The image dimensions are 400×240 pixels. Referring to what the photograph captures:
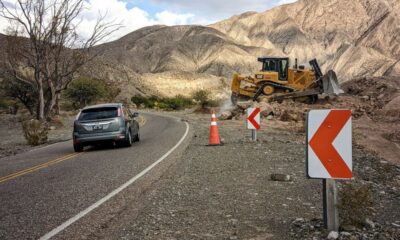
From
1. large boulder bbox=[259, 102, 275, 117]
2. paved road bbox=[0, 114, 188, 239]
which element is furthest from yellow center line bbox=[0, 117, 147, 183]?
large boulder bbox=[259, 102, 275, 117]

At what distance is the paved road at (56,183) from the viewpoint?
23.0 feet

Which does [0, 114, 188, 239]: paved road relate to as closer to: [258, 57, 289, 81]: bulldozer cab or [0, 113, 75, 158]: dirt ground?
[0, 113, 75, 158]: dirt ground

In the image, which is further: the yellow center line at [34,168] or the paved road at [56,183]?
the yellow center line at [34,168]

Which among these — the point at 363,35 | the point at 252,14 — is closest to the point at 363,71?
the point at 363,35

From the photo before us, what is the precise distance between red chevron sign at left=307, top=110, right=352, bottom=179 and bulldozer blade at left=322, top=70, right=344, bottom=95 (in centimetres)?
2773

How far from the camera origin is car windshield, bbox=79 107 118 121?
17172mm

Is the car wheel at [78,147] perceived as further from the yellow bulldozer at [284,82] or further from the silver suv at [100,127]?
the yellow bulldozer at [284,82]

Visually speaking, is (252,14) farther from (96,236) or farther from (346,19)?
(96,236)

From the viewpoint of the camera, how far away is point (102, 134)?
16812 mm

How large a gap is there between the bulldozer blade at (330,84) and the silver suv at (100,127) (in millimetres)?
→ 18997

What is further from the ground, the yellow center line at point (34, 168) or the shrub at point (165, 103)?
the shrub at point (165, 103)

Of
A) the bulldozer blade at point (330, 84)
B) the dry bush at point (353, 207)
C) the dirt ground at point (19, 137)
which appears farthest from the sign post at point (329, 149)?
the bulldozer blade at point (330, 84)

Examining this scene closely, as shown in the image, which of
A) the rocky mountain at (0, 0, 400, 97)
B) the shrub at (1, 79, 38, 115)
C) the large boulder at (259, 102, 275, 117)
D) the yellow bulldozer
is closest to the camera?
the large boulder at (259, 102, 275, 117)

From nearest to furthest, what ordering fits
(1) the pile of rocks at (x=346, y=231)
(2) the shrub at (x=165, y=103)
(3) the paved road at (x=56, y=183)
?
1. (1) the pile of rocks at (x=346, y=231)
2. (3) the paved road at (x=56, y=183)
3. (2) the shrub at (x=165, y=103)
